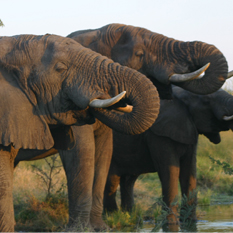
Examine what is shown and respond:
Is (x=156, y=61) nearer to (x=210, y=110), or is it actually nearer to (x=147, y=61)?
(x=147, y=61)

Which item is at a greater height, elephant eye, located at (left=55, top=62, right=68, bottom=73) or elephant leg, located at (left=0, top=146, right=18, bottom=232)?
elephant eye, located at (left=55, top=62, right=68, bottom=73)

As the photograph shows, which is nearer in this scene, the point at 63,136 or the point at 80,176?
the point at 63,136

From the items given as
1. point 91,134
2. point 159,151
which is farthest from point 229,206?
point 91,134

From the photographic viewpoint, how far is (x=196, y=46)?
18.1 ft

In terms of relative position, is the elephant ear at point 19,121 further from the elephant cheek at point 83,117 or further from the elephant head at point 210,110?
the elephant head at point 210,110

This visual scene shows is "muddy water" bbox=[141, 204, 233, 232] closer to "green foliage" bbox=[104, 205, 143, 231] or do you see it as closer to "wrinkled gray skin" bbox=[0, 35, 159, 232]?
"green foliage" bbox=[104, 205, 143, 231]

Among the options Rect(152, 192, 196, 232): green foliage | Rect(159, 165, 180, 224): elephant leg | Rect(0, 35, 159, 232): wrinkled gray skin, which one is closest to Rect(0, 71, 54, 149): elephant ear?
Rect(0, 35, 159, 232): wrinkled gray skin

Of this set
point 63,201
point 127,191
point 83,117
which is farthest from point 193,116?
point 83,117

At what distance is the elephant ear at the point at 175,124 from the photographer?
684 centimetres

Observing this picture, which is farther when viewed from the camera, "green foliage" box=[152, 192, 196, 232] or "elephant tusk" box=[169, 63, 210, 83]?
"elephant tusk" box=[169, 63, 210, 83]

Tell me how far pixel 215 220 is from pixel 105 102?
3.75 metres

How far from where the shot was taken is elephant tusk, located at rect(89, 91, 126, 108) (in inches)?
138

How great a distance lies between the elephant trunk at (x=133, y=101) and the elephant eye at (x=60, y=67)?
310 millimetres

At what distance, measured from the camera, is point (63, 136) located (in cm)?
412
